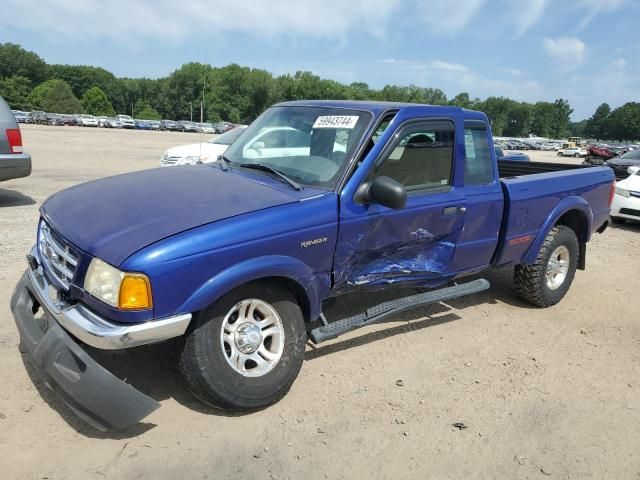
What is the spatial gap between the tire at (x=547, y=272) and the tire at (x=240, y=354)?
9.26 ft

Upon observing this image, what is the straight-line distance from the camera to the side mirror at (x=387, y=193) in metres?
3.32

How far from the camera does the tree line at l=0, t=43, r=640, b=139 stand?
99.6m

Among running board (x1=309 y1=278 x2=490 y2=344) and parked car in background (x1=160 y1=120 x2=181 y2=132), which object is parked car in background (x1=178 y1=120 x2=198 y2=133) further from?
running board (x1=309 y1=278 x2=490 y2=344)

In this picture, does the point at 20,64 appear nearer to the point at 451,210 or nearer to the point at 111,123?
the point at 111,123

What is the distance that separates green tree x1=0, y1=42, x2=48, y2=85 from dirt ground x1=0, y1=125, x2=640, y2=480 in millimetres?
134079

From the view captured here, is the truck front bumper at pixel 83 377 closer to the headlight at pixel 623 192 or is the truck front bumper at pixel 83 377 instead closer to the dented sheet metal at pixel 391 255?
the dented sheet metal at pixel 391 255

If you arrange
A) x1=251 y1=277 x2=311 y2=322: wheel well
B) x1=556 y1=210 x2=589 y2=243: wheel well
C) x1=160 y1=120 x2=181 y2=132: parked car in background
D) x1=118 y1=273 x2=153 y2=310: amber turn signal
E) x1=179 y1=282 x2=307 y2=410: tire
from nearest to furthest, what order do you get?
x1=118 y1=273 x2=153 y2=310: amber turn signal, x1=179 y1=282 x2=307 y2=410: tire, x1=251 y1=277 x2=311 y2=322: wheel well, x1=556 y1=210 x2=589 y2=243: wheel well, x1=160 y1=120 x2=181 y2=132: parked car in background

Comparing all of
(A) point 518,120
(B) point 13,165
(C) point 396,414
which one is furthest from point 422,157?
(A) point 518,120

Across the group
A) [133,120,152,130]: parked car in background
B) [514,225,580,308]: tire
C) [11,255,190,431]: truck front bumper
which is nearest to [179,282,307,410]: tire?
[11,255,190,431]: truck front bumper

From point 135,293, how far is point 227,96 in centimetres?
10713

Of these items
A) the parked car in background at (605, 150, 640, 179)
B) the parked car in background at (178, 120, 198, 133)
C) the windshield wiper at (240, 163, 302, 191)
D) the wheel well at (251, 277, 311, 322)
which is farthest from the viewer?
the parked car in background at (178, 120, 198, 133)

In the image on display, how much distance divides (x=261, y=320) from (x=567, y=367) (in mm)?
2533

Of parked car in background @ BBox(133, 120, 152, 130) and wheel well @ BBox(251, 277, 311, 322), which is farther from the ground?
wheel well @ BBox(251, 277, 311, 322)

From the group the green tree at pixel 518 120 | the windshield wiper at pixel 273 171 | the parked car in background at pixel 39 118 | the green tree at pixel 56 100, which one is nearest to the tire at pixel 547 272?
the windshield wiper at pixel 273 171
